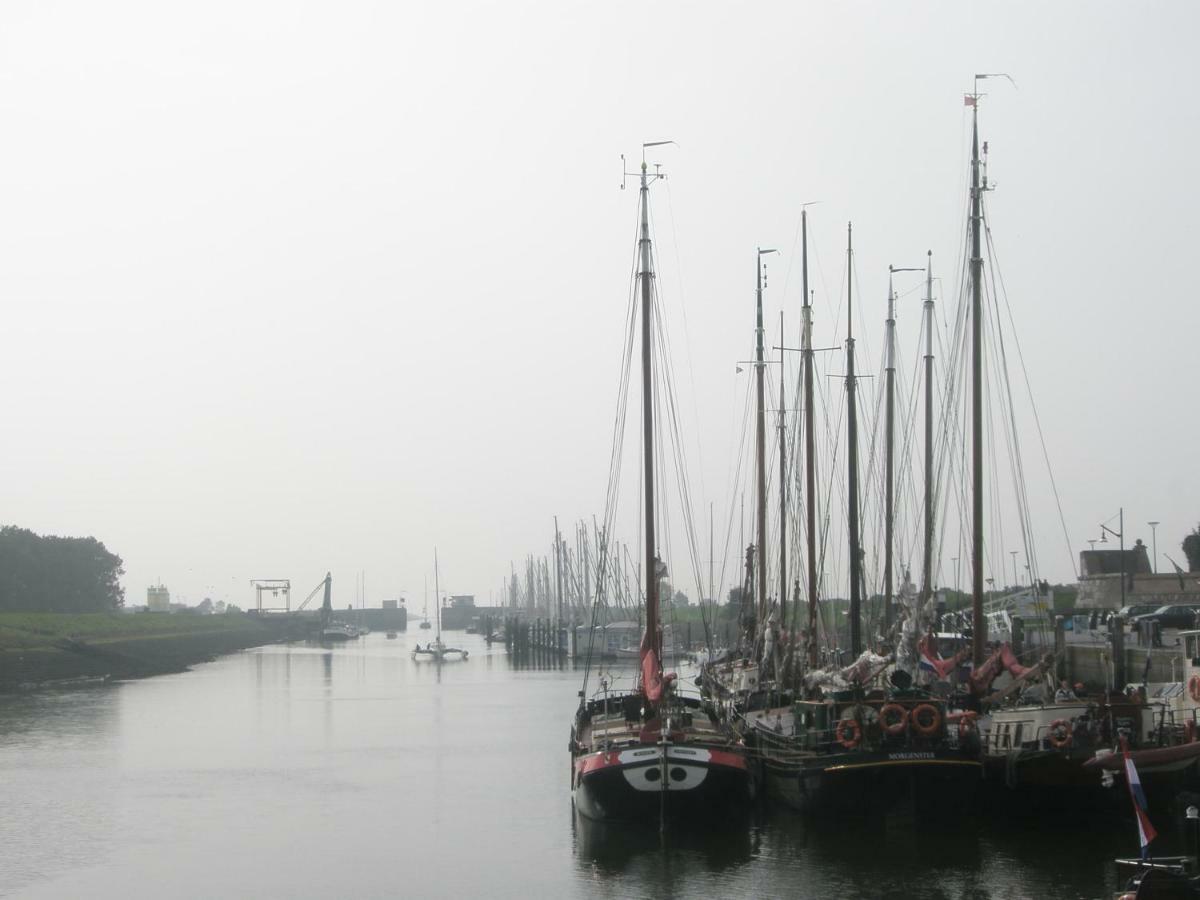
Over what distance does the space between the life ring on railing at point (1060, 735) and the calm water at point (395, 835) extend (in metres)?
2.10

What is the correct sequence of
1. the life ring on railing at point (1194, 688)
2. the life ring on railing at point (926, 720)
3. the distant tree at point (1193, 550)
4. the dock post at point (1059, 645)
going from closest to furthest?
the life ring on railing at point (926, 720)
the life ring on railing at point (1194, 688)
the dock post at point (1059, 645)
the distant tree at point (1193, 550)

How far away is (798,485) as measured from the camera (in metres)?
55.9

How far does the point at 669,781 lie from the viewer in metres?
30.9

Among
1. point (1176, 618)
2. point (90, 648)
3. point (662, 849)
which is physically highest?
Result: point (1176, 618)

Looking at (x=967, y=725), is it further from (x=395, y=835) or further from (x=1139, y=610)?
(x=1139, y=610)

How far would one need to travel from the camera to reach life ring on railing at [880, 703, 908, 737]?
31641mm

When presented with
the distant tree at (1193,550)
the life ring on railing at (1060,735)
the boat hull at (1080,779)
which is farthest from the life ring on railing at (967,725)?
the distant tree at (1193,550)

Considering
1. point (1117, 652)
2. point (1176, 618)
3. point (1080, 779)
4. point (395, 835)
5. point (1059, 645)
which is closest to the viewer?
point (1080, 779)

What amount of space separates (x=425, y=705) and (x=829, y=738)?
171 ft

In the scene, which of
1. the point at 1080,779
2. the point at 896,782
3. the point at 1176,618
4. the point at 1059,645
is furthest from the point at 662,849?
the point at 1176,618

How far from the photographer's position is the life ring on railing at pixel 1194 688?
1351 inches

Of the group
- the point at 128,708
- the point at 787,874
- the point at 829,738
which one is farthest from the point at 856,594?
the point at 128,708

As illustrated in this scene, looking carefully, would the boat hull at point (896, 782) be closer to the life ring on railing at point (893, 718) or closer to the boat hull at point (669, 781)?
the life ring on railing at point (893, 718)

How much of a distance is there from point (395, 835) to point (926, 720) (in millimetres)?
13937
